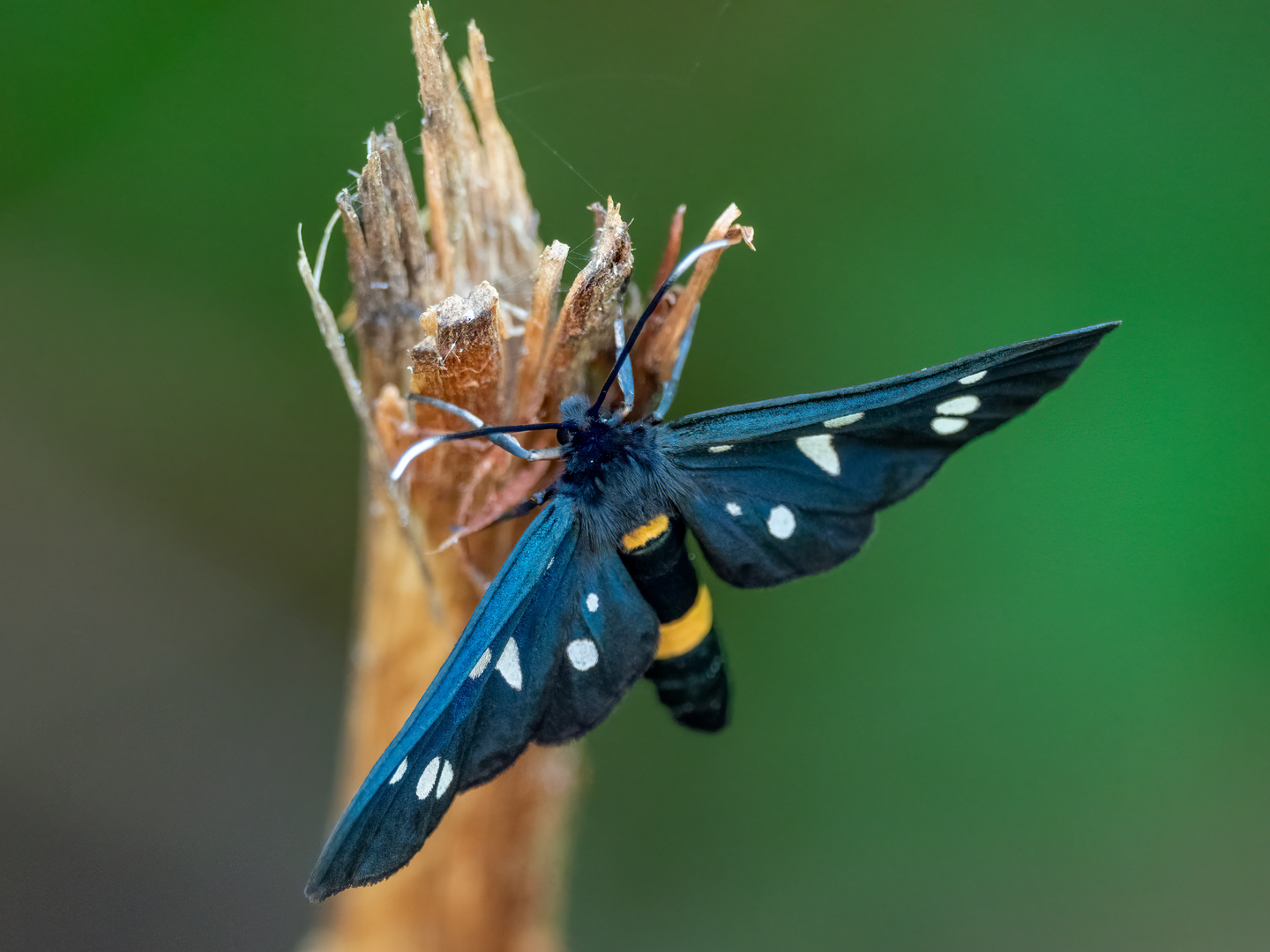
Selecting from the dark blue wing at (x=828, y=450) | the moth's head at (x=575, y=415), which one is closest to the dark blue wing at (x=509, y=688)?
the moth's head at (x=575, y=415)

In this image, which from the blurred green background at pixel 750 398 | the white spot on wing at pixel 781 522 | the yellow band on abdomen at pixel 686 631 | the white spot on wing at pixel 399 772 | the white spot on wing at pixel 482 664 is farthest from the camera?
the blurred green background at pixel 750 398

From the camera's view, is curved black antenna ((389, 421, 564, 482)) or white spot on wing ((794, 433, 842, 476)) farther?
white spot on wing ((794, 433, 842, 476))

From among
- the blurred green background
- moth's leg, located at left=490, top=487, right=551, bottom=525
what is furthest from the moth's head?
the blurred green background

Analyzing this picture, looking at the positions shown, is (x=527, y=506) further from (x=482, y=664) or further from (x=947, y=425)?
(x=947, y=425)

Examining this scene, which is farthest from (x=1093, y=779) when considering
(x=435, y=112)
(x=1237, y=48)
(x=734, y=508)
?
(x=435, y=112)

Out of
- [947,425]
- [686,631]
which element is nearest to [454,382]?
[686,631]

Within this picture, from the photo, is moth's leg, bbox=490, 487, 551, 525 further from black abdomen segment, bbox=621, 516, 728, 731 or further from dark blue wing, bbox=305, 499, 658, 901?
black abdomen segment, bbox=621, 516, 728, 731

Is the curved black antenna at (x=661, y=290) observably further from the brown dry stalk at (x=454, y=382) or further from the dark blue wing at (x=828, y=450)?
the dark blue wing at (x=828, y=450)
